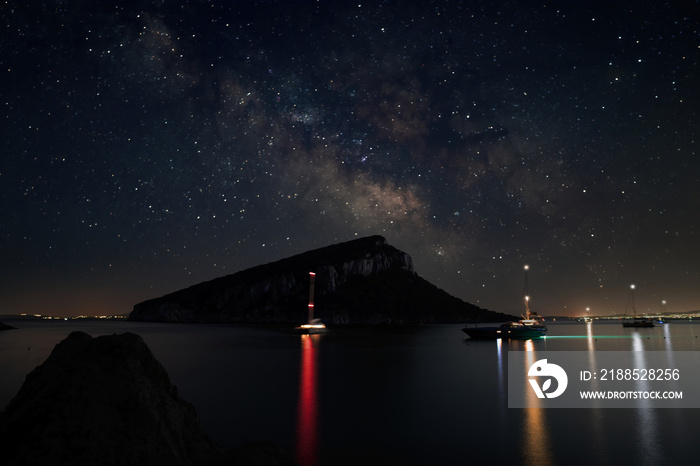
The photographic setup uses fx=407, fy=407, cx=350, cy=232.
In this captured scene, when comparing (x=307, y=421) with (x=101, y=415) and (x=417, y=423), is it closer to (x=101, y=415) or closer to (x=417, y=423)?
(x=417, y=423)

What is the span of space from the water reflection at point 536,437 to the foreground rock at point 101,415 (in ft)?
30.3

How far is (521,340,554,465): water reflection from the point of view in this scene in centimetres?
1327

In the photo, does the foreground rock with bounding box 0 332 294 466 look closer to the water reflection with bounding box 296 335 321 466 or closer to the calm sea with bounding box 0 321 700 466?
the water reflection with bounding box 296 335 321 466

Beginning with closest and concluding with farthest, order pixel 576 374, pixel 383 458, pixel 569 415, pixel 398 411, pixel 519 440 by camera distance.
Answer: pixel 383 458
pixel 519 440
pixel 569 415
pixel 398 411
pixel 576 374

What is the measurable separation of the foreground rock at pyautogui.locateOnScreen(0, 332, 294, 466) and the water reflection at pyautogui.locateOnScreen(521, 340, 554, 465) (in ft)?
30.3

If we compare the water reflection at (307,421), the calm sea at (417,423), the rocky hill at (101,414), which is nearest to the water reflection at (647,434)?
the calm sea at (417,423)

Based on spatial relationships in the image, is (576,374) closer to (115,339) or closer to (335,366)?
(335,366)

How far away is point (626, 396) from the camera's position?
24.2 meters

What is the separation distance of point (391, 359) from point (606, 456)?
3372 cm

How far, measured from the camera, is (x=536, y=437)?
1559 centimetres

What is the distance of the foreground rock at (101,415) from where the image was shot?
7.71m

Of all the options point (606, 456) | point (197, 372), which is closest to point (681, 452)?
point (606, 456)

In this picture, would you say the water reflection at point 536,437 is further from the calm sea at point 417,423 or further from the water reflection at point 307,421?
the water reflection at point 307,421

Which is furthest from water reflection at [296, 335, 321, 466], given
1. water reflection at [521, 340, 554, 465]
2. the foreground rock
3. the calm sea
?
water reflection at [521, 340, 554, 465]
